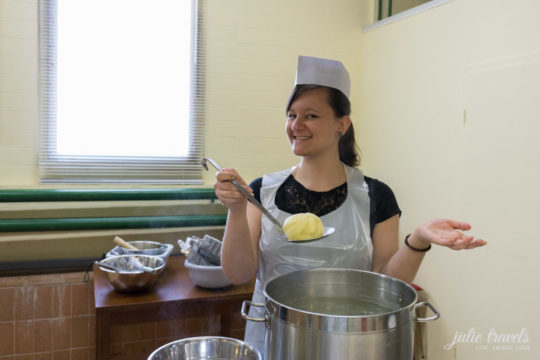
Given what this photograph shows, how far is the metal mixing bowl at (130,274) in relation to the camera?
6.51ft

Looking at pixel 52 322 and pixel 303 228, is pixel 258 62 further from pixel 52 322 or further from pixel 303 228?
pixel 52 322

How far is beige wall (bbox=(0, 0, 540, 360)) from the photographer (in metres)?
2.11

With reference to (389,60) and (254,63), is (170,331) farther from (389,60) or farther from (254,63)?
(389,60)

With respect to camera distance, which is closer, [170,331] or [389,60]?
[170,331]

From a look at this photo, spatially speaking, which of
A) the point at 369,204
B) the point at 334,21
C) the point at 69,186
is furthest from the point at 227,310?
the point at 334,21

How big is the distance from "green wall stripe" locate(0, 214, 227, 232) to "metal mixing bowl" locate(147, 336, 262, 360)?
6.15 feet

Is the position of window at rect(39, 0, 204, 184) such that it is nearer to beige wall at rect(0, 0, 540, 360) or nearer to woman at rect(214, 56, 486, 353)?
beige wall at rect(0, 0, 540, 360)

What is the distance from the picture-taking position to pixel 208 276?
2.11 meters

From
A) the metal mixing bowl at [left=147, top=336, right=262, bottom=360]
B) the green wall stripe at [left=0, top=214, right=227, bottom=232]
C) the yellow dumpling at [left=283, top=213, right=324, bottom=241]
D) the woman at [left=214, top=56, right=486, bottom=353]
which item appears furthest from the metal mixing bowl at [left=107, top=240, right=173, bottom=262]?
the metal mixing bowl at [left=147, top=336, right=262, bottom=360]

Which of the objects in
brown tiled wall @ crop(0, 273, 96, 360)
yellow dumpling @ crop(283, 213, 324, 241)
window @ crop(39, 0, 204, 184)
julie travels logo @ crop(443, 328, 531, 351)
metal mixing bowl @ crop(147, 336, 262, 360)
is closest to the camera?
metal mixing bowl @ crop(147, 336, 262, 360)

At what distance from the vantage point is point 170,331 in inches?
109

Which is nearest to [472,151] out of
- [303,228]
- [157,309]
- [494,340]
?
[494,340]

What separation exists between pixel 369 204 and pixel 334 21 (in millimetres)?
2223

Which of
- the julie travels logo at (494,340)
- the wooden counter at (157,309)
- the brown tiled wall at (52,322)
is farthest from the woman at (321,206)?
the brown tiled wall at (52,322)
